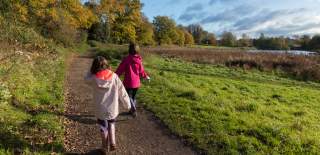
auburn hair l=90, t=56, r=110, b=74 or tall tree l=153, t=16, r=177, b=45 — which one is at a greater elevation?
tall tree l=153, t=16, r=177, b=45

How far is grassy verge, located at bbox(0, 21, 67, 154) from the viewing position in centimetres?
671

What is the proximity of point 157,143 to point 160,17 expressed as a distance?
81.3 metres

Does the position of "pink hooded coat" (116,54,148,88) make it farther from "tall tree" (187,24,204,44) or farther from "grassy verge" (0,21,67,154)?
"tall tree" (187,24,204,44)

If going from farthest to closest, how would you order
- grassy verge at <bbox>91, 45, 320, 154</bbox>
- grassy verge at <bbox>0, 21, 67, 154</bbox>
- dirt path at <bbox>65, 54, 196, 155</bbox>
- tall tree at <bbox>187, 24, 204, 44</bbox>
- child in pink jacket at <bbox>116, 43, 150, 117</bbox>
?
tall tree at <bbox>187, 24, 204, 44</bbox> < child in pink jacket at <bbox>116, 43, 150, 117</bbox> < grassy verge at <bbox>91, 45, 320, 154</bbox> < dirt path at <bbox>65, 54, 196, 155</bbox> < grassy verge at <bbox>0, 21, 67, 154</bbox>

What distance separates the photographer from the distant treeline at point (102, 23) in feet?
94.9

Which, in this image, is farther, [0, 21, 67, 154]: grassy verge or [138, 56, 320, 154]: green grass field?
[138, 56, 320, 154]: green grass field

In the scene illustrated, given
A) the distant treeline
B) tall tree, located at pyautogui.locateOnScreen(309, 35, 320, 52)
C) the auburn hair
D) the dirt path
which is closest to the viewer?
the auburn hair

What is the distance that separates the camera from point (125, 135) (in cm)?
805

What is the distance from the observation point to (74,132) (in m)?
8.08

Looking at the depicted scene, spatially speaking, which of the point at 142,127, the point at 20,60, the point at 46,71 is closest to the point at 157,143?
the point at 142,127

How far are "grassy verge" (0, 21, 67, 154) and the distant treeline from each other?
746cm

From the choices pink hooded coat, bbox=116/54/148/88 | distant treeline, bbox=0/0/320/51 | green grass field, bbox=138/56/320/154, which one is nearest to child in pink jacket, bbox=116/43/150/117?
pink hooded coat, bbox=116/54/148/88

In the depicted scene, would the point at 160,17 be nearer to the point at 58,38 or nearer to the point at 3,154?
the point at 58,38

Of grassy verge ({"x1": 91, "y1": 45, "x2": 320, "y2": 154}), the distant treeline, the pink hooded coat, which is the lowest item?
grassy verge ({"x1": 91, "y1": 45, "x2": 320, "y2": 154})
